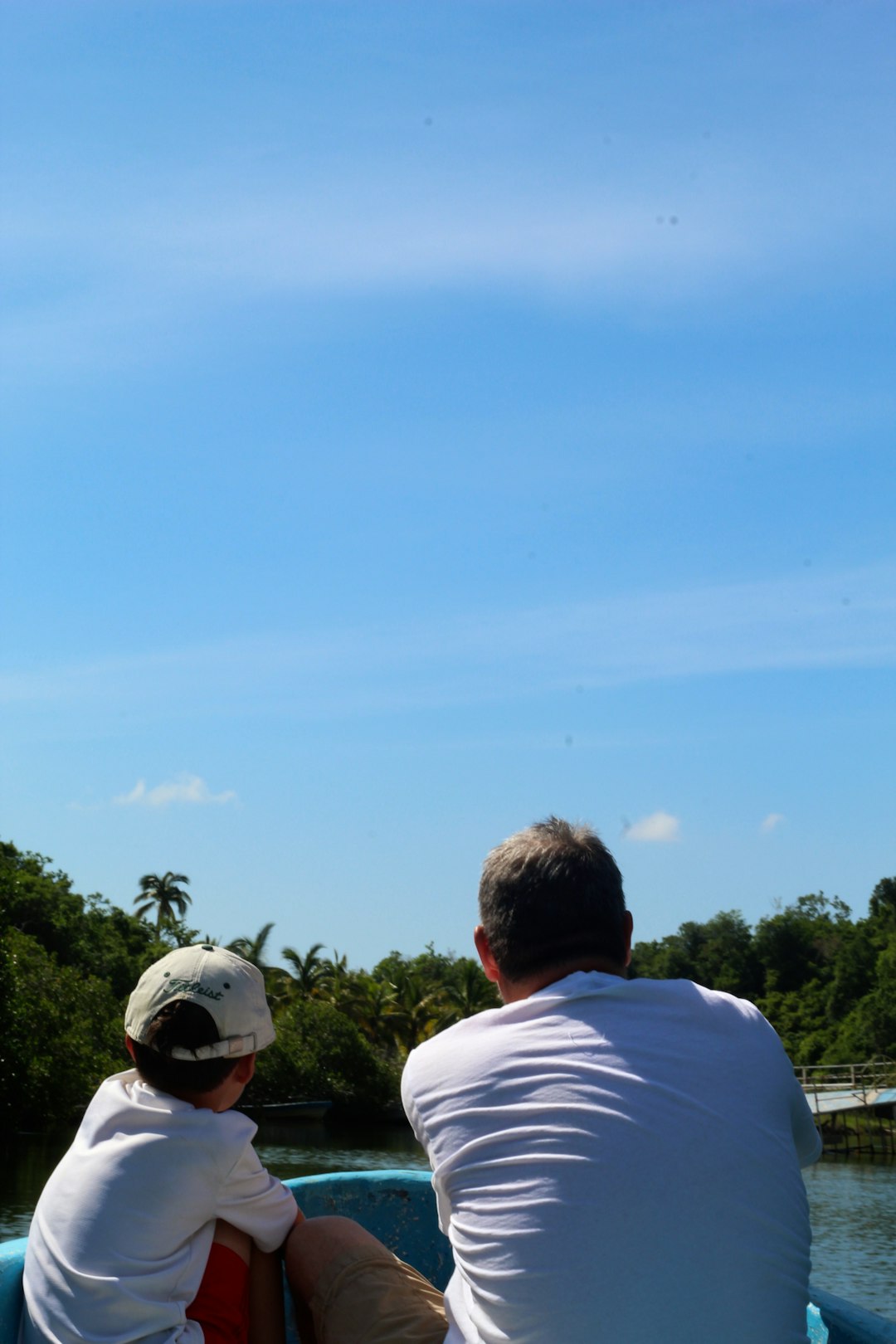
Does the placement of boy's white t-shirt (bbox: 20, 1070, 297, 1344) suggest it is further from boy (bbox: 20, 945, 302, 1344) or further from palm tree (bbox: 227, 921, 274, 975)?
palm tree (bbox: 227, 921, 274, 975)

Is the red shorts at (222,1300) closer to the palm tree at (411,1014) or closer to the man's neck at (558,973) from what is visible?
the man's neck at (558,973)

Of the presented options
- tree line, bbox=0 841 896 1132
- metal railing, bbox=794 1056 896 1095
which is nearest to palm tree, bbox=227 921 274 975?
tree line, bbox=0 841 896 1132

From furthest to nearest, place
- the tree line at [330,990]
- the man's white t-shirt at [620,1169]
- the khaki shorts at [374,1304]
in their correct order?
the tree line at [330,990] → the khaki shorts at [374,1304] → the man's white t-shirt at [620,1169]

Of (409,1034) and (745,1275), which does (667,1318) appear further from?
(409,1034)

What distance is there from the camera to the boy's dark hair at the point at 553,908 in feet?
5.60

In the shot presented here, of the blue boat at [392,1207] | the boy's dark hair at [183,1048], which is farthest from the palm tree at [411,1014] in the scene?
the boy's dark hair at [183,1048]

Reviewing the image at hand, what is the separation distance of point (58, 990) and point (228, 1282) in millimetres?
28189

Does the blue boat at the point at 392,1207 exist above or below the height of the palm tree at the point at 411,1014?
above

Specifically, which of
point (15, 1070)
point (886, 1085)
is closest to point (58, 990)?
point (15, 1070)

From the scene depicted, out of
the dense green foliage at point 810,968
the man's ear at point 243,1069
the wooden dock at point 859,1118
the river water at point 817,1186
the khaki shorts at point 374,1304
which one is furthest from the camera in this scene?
the dense green foliage at point 810,968

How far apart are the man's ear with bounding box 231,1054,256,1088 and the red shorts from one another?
0.24m

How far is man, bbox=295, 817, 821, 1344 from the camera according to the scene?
1.43 meters

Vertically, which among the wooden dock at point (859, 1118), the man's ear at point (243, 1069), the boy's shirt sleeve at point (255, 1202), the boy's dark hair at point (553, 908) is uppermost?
the boy's dark hair at point (553, 908)

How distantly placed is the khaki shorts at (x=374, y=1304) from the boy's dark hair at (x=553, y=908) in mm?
580
